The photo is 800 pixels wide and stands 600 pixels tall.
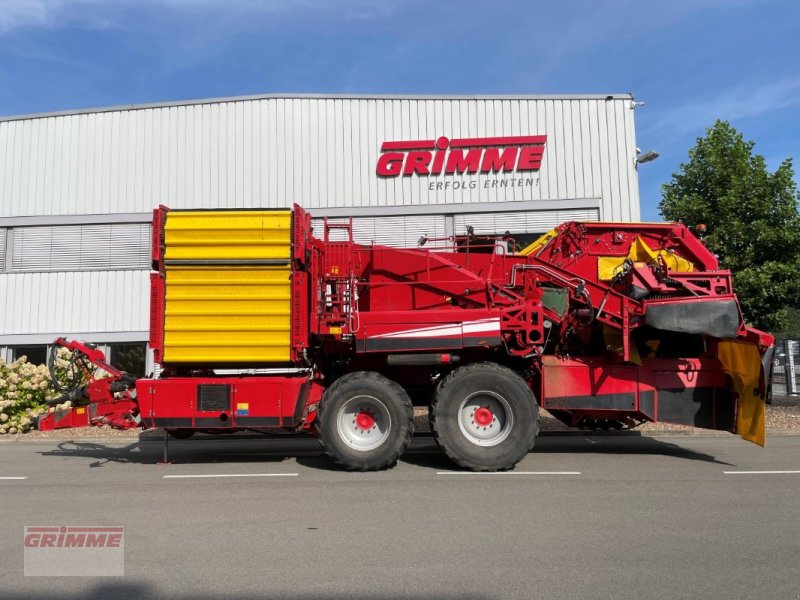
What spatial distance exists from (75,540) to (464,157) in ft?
41.3

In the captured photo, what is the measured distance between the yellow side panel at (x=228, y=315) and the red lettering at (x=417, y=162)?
8.47 meters

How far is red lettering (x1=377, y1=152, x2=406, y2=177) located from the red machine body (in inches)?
285

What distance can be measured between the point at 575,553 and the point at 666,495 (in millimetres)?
2320

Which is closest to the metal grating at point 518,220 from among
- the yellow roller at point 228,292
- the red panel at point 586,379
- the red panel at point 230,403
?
the red panel at point 586,379

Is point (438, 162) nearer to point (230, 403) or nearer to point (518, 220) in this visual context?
point (518, 220)

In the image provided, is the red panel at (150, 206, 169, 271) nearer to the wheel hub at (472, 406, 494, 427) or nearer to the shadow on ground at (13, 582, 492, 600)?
the wheel hub at (472, 406, 494, 427)

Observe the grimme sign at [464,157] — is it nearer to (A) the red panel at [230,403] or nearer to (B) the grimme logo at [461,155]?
(B) the grimme logo at [461,155]

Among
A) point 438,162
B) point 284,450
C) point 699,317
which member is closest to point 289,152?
point 438,162

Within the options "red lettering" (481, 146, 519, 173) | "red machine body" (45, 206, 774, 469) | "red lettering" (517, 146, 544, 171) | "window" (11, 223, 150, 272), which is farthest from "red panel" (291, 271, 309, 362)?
"window" (11, 223, 150, 272)

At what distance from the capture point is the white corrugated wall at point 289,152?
15336 mm

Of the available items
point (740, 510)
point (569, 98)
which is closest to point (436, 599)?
point (740, 510)

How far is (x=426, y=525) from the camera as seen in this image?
17.3 feet

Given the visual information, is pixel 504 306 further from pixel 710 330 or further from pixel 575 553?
pixel 575 553

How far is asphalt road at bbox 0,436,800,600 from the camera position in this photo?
393 cm
